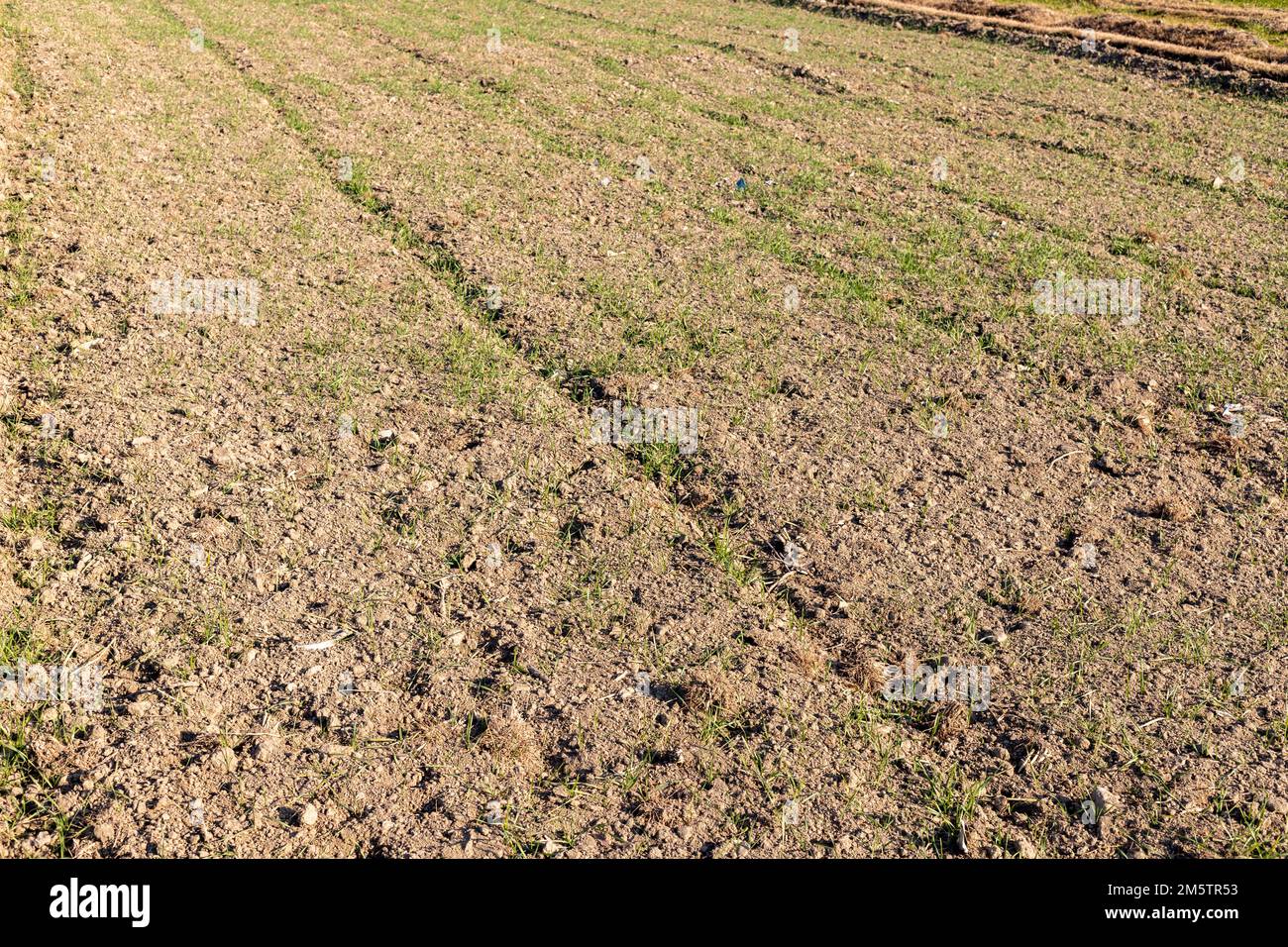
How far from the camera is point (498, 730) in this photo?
14.0 feet

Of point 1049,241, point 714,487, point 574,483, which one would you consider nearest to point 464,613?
point 574,483

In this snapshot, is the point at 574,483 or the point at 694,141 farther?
the point at 694,141

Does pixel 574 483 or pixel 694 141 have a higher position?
pixel 694 141

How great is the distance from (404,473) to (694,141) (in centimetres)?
885

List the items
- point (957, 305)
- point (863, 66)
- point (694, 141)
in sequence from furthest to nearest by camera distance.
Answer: point (863, 66) < point (694, 141) < point (957, 305)

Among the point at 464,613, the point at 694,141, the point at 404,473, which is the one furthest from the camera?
the point at 694,141

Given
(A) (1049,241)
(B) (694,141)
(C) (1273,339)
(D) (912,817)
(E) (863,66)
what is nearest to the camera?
(D) (912,817)

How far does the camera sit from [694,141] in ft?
43.7

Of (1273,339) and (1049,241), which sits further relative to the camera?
(1049,241)
